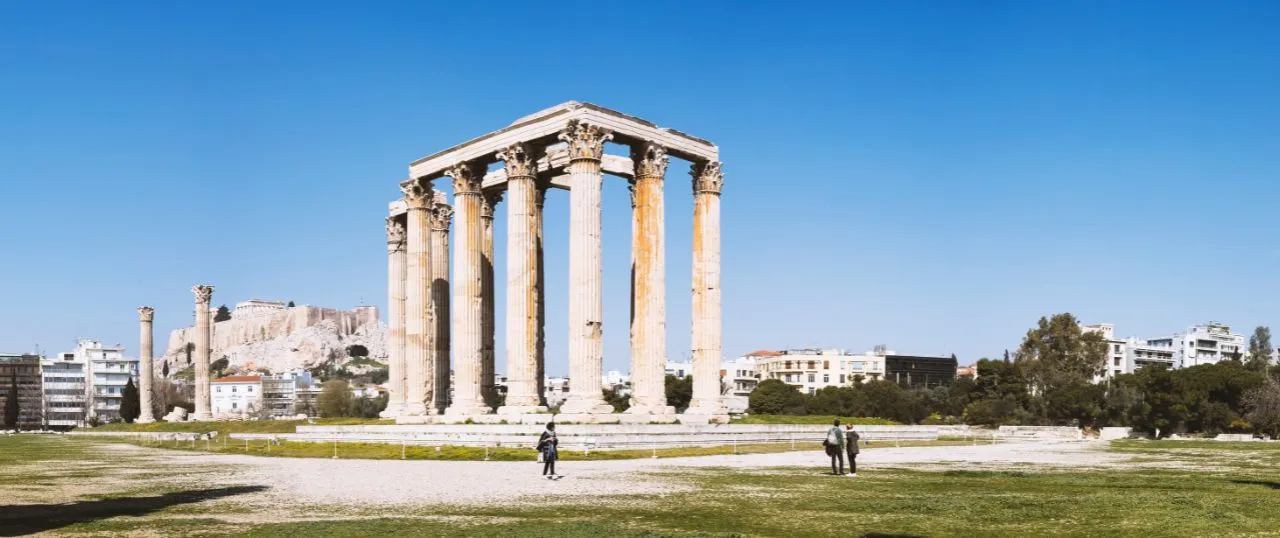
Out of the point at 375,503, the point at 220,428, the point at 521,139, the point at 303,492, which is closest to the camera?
the point at 375,503

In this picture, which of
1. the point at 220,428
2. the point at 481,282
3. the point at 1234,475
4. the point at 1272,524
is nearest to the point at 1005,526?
the point at 1272,524

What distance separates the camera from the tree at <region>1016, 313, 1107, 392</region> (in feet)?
Result: 369

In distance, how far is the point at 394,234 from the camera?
66.9 m

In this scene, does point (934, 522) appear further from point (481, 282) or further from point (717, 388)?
point (481, 282)

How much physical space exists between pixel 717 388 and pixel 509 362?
10248 millimetres

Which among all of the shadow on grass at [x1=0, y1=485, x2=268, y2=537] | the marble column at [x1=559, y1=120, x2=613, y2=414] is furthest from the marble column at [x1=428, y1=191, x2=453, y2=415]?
the shadow on grass at [x1=0, y1=485, x2=268, y2=537]

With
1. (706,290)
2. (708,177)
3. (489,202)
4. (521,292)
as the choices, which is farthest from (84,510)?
(489,202)

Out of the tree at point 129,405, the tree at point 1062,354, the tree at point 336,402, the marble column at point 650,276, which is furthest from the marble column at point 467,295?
the tree at point 336,402

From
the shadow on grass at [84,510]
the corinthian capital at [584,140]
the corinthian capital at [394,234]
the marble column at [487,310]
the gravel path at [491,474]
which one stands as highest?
the corinthian capital at [584,140]

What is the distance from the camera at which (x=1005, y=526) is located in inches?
674

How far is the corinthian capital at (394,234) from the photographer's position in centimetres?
6650

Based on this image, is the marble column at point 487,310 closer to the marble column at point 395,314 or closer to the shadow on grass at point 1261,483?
the marble column at point 395,314

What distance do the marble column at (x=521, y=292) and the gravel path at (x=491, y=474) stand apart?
11.5 m

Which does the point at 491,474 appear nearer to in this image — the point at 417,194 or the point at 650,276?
the point at 650,276
